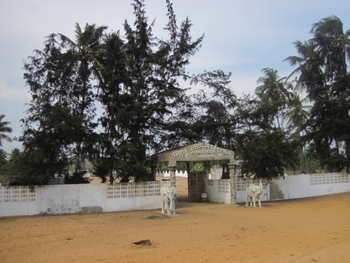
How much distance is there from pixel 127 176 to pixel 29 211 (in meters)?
4.75

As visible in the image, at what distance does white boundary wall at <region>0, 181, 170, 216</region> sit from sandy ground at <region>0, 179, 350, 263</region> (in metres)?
0.86

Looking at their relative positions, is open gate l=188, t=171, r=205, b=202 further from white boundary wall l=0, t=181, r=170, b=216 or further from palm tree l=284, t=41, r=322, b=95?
palm tree l=284, t=41, r=322, b=95

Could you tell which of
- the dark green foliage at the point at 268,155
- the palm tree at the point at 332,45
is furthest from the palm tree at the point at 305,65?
the dark green foliage at the point at 268,155

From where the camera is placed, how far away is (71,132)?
16.6 metres

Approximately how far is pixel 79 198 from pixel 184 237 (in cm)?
801

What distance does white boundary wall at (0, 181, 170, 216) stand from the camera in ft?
52.0

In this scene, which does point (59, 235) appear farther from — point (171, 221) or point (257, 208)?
point (257, 208)

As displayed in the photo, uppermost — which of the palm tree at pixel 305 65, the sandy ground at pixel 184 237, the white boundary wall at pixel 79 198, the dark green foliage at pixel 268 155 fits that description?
the palm tree at pixel 305 65

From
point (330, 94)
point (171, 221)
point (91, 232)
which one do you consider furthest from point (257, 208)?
point (330, 94)

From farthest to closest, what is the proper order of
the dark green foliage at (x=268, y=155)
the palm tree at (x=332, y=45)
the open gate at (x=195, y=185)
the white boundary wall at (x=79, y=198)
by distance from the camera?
the palm tree at (x=332, y=45), the open gate at (x=195, y=185), the dark green foliage at (x=268, y=155), the white boundary wall at (x=79, y=198)

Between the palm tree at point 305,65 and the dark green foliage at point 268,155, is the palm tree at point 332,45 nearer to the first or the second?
the palm tree at point 305,65

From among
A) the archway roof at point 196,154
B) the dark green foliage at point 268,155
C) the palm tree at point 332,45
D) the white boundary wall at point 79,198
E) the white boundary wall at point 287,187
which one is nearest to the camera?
the white boundary wall at point 79,198

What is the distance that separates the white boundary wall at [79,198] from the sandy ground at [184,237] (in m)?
0.86

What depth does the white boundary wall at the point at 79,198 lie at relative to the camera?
15.8m
